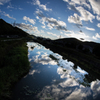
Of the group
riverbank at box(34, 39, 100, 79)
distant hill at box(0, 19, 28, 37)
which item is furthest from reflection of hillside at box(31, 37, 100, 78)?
distant hill at box(0, 19, 28, 37)

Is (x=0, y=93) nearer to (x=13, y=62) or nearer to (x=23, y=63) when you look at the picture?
(x=13, y=62)

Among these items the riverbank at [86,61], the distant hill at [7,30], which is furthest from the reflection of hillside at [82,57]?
the distant hill at [7,30]

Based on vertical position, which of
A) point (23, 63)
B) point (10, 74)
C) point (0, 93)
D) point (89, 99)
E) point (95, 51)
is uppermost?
point (95, 51)

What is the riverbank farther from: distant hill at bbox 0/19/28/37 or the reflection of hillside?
distant hill at bbox 0/19/28/37

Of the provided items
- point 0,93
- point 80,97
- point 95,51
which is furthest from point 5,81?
point 95,51

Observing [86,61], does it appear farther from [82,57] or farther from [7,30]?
[7,30]

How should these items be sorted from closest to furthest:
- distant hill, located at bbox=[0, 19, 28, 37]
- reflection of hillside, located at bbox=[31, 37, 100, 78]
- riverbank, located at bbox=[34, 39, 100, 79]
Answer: riverbank, located at bbox=[34, 39, 100, 79] < reflection of hillside, located at bbox=[31, 37, 100, 78] < distant hill, located at bbox=[0, 19, 28, 37]

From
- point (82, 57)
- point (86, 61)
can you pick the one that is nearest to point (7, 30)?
point (82, 57)

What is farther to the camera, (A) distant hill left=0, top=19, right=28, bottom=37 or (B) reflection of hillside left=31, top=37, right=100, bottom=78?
(A) distant hill left=0, top=19, right=28, bottom=37

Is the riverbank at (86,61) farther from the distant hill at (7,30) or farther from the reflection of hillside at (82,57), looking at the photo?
the distant hill at (7,30)

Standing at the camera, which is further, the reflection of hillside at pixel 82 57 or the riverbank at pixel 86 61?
the reflection of hillside at pixel 82 57

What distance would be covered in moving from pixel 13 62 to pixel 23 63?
6.15ft

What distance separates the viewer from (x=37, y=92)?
8742 millimetres

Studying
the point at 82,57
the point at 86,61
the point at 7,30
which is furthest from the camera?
the point at 7,30
